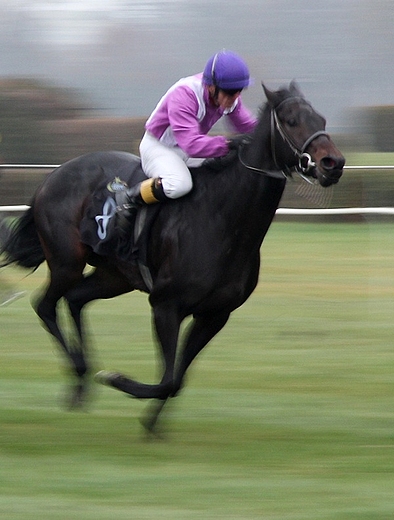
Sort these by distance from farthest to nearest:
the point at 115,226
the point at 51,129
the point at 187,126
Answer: the point at 51,129 < the point at 115,226 < the point at 187,126

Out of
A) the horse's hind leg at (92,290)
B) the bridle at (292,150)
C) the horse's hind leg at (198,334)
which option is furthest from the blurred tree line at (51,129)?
→ the bridle at (292,150)

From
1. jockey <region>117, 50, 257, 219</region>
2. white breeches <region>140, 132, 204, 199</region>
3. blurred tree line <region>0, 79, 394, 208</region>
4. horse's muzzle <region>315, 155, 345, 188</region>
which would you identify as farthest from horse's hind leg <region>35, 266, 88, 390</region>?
blurred tree line <region>0, 79, 394, 208</region>

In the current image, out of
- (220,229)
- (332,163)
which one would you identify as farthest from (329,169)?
(220,229)

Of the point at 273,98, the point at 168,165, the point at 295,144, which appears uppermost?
the point at 273,98

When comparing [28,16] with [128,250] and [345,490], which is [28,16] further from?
[345,490]

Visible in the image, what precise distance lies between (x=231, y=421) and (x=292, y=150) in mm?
1518

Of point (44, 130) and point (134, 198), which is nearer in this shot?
point (134, 198)

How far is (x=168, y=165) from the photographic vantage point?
18.1 feet

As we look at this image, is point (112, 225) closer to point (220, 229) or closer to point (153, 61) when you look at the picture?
point (220, 229)

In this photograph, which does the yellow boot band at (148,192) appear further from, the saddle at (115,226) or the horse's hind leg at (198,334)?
the horse's hind leg at (198,334)

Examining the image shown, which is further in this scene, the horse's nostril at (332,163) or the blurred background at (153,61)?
the blurred background at (153,61)

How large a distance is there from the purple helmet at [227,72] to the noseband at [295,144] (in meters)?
0.22

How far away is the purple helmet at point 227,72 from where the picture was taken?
209 inches

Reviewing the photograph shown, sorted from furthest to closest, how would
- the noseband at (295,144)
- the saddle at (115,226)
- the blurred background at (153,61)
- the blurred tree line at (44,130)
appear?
the blurred background at (153,61) < the blurred tree line at (44,130) < the saddle at (115,226) < the noseband at (295,144)
